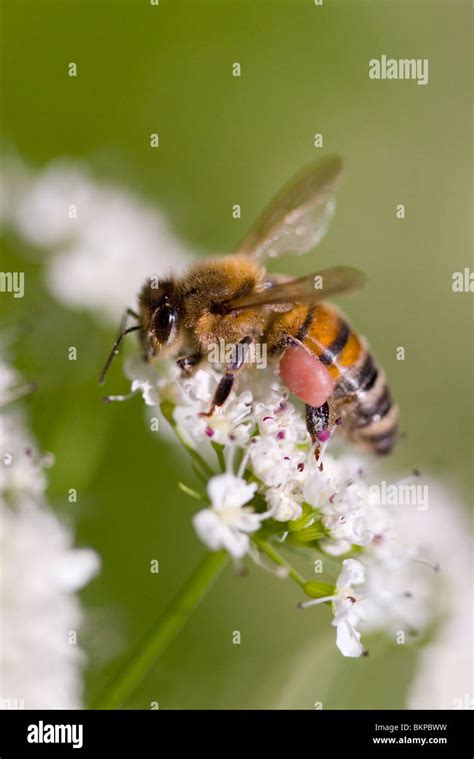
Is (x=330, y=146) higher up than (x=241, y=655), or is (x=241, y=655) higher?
(x=330, y=146)

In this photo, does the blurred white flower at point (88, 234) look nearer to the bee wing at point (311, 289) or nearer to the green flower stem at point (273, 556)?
the bee wing at point (311, 289)

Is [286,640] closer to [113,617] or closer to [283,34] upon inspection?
[113,617]

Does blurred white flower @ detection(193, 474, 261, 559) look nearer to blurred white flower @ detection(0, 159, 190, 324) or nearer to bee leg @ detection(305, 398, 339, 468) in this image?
bee leg @ detection(305, 398, 339, 468)

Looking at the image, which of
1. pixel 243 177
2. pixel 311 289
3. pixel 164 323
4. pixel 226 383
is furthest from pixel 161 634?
pixel 243 177

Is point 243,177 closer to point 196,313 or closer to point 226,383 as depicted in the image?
point 196,313
